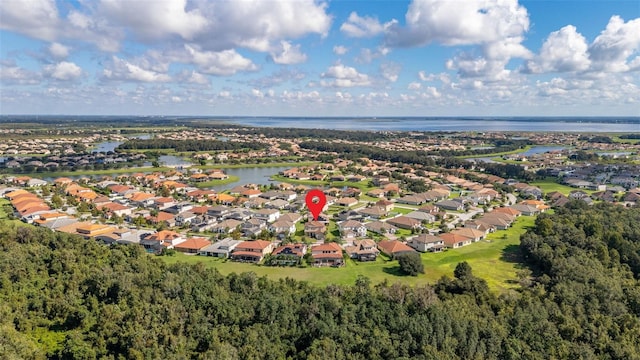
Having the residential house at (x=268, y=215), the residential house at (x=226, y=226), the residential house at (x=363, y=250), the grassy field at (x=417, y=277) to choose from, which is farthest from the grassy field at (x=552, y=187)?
the residential house at (x=226, y=226)

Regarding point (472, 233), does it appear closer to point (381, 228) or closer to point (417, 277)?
point (381, 228)

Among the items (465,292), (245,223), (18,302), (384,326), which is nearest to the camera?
(384,326)

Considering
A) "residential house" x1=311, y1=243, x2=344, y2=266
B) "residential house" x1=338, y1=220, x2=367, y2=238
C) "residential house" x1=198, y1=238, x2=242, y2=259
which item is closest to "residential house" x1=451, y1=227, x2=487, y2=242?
"residential house" x1=338, y1=220, x2=367, y2=238

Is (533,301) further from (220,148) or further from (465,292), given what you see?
(220,148)

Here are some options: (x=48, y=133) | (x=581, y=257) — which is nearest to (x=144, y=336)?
(x=581, y=257)

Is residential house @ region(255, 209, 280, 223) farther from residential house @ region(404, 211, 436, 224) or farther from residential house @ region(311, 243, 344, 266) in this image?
residential house @ region(404, 211, 436, 224)

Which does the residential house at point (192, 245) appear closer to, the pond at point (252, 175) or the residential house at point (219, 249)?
the residential house at point (219, 249)
